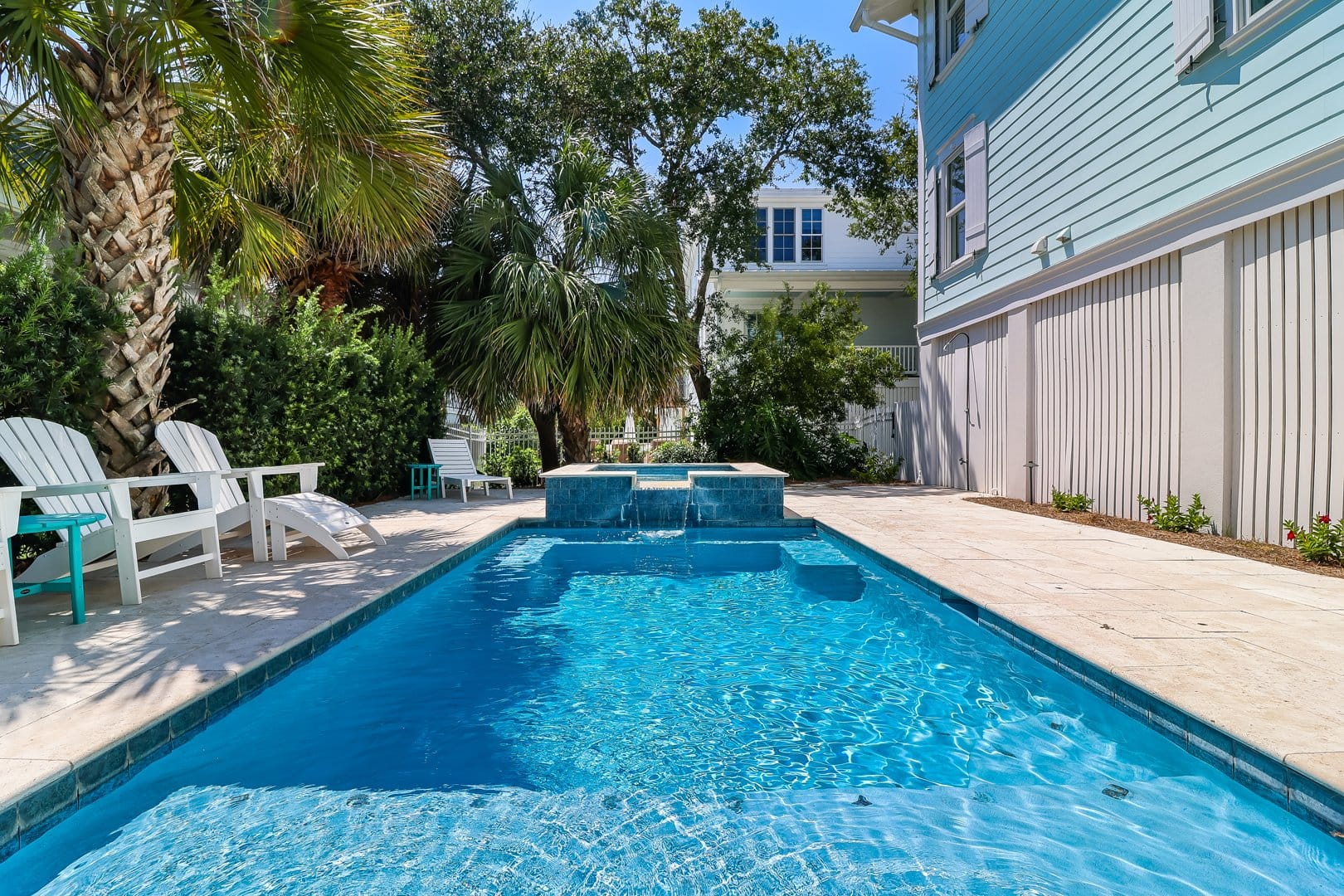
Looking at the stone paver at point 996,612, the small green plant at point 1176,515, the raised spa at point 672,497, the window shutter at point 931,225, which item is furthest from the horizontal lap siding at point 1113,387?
the window shutter at point 931,225

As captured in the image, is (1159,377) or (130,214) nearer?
(130,214)

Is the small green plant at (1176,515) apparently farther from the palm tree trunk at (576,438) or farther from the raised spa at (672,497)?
the palm tree trunk at (576,438)

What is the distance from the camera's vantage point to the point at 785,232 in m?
18.4

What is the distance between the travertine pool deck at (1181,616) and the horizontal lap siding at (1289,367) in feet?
2.15

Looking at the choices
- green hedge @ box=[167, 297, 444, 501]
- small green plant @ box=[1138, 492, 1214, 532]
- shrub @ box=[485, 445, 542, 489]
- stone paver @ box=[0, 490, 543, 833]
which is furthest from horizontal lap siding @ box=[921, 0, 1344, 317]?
green hedge @ box=[167, 297, 444, 501]

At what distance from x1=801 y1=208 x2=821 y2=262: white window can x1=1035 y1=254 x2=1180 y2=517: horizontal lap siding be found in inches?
399

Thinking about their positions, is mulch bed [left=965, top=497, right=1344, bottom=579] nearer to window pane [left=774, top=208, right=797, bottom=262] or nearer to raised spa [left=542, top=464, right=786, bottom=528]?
raised spa [left=542, top=464, right=786, bottom=528]

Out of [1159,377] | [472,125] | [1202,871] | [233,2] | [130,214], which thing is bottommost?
[1202,871]

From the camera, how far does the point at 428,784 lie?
7.98 feet

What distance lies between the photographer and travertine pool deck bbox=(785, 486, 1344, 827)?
226 centimetres

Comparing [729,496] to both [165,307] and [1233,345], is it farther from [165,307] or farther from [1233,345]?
[165,307]

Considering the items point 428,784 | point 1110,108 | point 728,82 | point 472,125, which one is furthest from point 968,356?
point 428,784

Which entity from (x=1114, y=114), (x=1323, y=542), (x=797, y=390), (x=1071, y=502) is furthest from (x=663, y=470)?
(x=1323, y=542)

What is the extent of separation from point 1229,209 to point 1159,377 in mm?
1435
